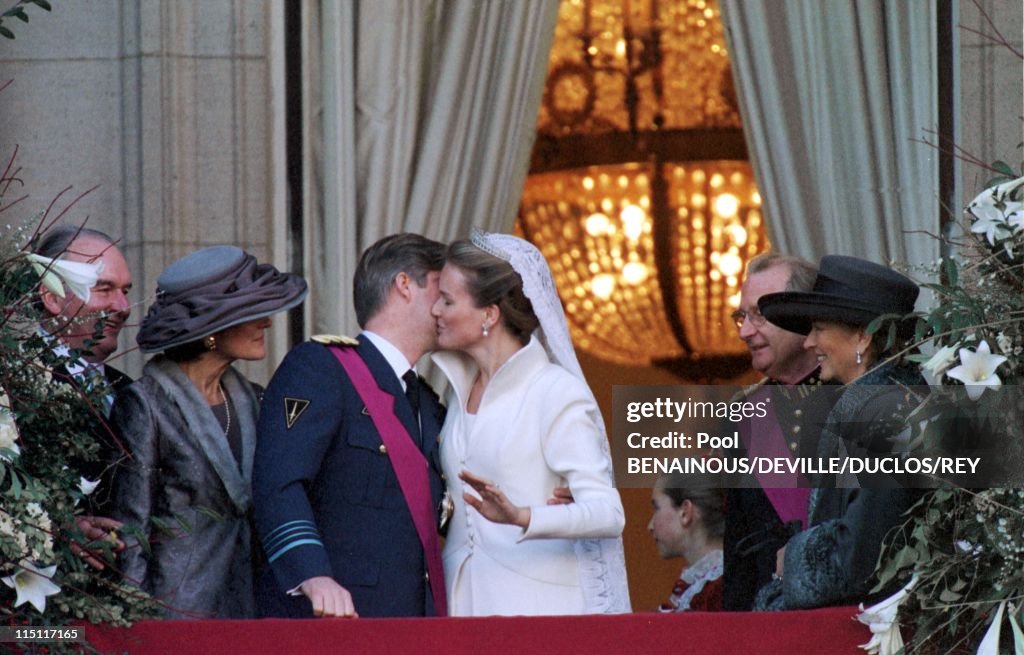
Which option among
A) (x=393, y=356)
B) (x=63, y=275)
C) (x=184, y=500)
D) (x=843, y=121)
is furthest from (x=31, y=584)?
(x=843, y=121)

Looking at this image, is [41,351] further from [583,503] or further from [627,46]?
[627,46]

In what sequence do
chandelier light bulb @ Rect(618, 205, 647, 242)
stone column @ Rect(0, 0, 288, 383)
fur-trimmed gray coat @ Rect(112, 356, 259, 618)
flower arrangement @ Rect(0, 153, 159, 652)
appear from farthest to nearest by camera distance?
chandelier light bulb @ Rect(618, 205, 647, 242) → stone column @ Rect(0, 0, 288, 383) → fur-trimmed gray coat @ Rect(112, 356, 259, 618) → flower arrangement @ Rect(0, 153, 159, 652)

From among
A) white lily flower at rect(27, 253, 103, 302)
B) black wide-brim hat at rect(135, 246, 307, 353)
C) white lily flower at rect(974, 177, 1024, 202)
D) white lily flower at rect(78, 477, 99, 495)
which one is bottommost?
white lily flower at rect(78, 477, 99, 495)

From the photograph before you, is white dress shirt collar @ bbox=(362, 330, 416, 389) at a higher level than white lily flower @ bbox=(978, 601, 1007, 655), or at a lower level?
higher

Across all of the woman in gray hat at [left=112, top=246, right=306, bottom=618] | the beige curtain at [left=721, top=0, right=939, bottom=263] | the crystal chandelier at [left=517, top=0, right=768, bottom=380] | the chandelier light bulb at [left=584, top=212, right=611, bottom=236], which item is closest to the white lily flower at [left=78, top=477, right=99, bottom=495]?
the woman in gray hat at [left=112, top=246, right=306, bottom=618]

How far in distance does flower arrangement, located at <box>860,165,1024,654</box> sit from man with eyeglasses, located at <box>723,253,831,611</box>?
2.56 ft

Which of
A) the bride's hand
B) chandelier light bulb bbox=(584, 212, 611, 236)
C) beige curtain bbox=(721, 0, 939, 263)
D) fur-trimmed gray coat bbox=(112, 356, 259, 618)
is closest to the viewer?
the bride's hand

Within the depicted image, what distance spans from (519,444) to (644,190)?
176 inches

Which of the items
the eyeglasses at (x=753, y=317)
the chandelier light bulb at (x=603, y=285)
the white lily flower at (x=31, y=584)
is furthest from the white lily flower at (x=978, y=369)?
the chandelier light bulb at (x=603, y=285)

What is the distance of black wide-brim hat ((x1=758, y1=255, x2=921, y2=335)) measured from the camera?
20.6 ft

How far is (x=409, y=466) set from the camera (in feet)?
21.5

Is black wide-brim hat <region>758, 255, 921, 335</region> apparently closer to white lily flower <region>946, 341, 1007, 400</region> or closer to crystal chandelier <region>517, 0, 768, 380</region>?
white lily flower <region>946, 341, 1007, 400</region>

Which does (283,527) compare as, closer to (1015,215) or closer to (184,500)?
(184,500)

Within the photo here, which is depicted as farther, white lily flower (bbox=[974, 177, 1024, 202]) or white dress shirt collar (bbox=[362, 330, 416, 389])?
white dress shirt collar (bbox=[362, 330, 416, 389])
